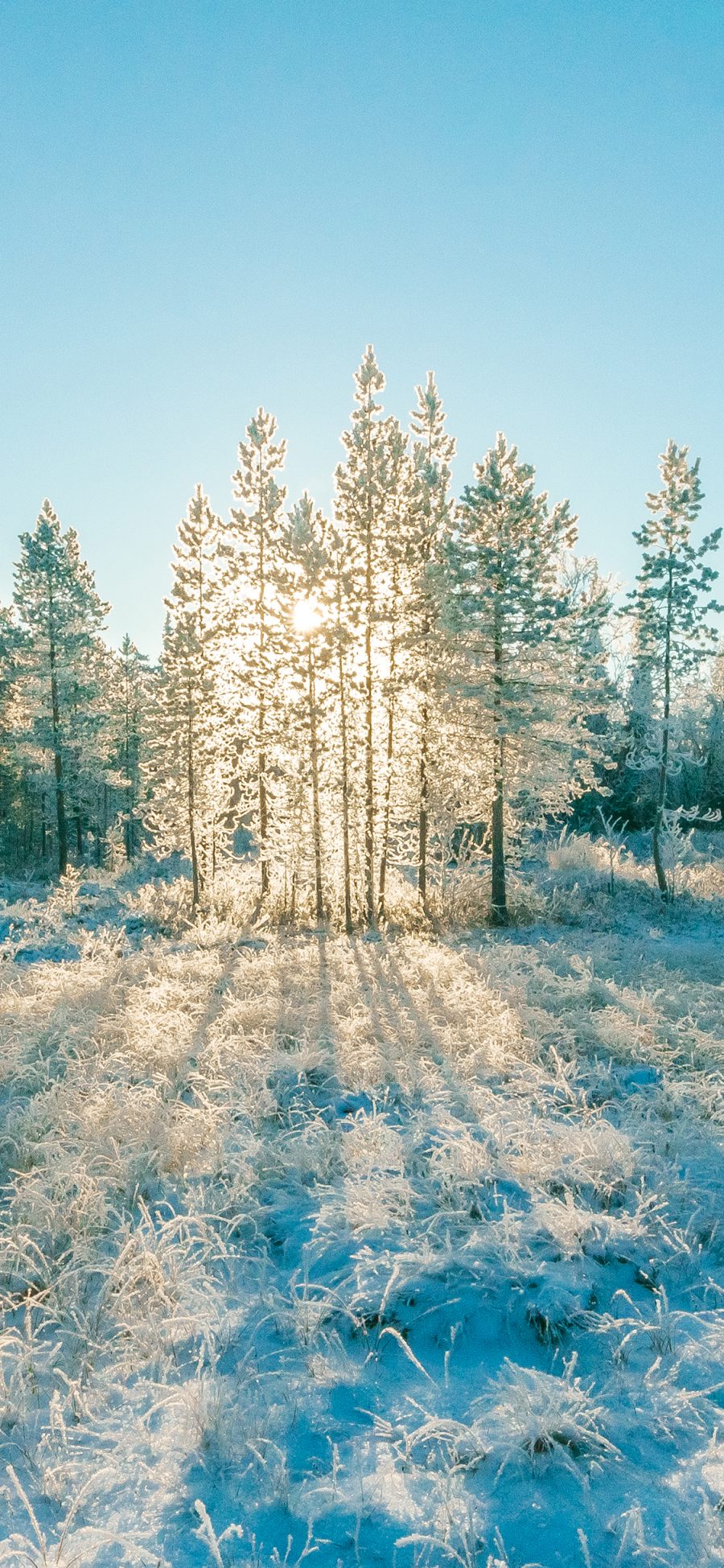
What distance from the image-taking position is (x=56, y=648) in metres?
34.2

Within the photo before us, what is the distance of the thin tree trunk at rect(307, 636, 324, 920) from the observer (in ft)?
63.8

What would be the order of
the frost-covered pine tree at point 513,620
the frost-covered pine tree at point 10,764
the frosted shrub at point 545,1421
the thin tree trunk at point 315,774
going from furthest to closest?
the frost-covered pine tree at point 10,764 → the thin tree trunk at point 315,774 → the frost-covered pine tree at point 513,620 → the frosted shrub at point 545,1421

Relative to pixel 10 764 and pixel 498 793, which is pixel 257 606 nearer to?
pixel 498 793

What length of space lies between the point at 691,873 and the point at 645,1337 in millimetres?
21552

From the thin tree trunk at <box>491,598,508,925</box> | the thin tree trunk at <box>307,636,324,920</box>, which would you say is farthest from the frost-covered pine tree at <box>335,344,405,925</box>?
the thin tree trunk at <box>491,598,508,925</box>

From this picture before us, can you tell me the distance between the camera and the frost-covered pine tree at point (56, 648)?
3381 centimetres

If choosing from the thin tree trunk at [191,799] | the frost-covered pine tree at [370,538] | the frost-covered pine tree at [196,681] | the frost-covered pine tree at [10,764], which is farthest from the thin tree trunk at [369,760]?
the frost-covered pine tree at [10,764]

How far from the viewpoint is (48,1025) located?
29.8 feet

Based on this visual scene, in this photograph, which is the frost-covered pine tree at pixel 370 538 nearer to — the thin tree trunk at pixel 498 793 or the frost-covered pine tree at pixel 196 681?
the thin tree trunk at pixel 498 793

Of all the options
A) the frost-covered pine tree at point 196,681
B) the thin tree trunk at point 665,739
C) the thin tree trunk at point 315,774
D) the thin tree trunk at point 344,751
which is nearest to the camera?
the thin tree trunk at point 344,751

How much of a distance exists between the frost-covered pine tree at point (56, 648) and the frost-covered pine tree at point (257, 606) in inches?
560

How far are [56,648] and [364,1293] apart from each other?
34695 millimetres

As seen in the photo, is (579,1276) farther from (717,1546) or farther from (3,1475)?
(3,1475)

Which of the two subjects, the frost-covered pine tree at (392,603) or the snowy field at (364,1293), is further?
the frost-covered pine tree at (392,603)
